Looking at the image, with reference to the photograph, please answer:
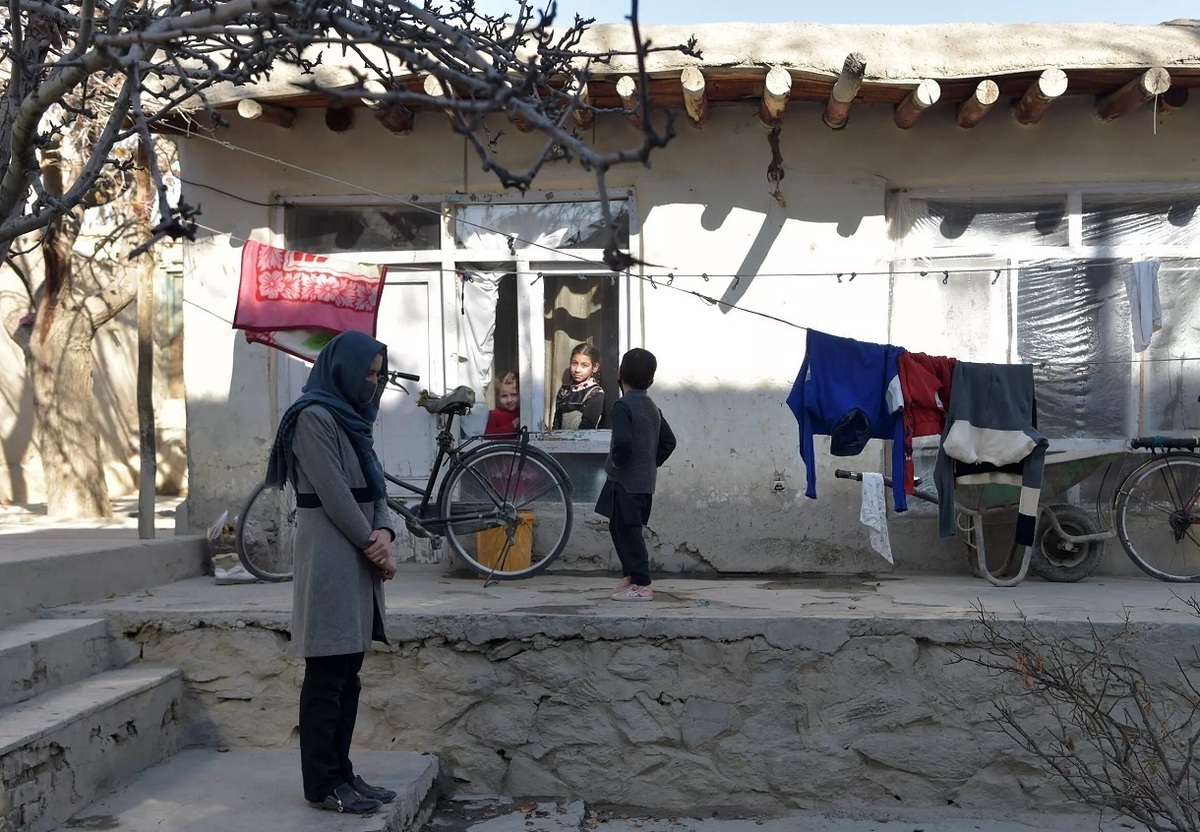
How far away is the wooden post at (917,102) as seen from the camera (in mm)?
6578

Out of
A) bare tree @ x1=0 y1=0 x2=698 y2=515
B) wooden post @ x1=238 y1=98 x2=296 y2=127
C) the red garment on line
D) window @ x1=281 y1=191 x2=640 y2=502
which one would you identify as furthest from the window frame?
bare tree @ x1=0 y1=0 x2=698 y2=515

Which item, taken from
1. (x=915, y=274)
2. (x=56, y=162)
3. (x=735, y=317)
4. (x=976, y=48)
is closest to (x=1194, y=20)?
(x=976, y=48)

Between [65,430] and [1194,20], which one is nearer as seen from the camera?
[1194,20]

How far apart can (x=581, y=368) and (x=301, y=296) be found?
76.6 inches

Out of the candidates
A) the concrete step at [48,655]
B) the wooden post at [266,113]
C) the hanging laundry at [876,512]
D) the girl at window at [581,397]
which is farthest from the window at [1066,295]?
the concrete step at [48,655]

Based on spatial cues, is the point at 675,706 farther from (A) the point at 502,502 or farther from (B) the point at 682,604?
(A) the point at 502,502

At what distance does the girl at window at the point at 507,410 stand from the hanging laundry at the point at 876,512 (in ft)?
8.04

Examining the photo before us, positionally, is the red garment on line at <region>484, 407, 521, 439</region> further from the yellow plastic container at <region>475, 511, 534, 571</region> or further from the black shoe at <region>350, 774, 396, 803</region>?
the black shoe at <region>350, 774, 396, 803</region>

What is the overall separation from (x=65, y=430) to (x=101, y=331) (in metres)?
5.14

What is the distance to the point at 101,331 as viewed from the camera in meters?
15.7

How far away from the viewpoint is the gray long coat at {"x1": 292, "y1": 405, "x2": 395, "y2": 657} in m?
4.01

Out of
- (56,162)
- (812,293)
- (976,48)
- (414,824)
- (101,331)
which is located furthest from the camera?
(101,331)

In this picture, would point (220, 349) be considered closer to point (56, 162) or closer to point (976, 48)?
point (56, 162)

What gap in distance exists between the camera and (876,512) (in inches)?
252
